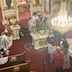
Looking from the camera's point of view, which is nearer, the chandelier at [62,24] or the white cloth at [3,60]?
the chandelier at [62,24]

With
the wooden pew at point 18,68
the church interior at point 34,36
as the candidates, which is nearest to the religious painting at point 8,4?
the church interior at point 34,36

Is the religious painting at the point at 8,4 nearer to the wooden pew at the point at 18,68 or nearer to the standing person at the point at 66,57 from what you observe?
the standing person at the point at 66,57

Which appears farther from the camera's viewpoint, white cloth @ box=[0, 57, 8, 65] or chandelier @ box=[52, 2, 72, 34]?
white cloth @ box=[0, 57, 8, 65]

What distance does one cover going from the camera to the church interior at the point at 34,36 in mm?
8180

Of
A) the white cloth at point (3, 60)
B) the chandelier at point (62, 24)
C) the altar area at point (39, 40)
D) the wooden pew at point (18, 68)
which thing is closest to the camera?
the wooden pew at point (18, 68)

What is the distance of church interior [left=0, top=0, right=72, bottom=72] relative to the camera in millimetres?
8180

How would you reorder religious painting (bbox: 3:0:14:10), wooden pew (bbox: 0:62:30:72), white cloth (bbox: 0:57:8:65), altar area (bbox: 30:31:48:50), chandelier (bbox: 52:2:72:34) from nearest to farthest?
wooden pew (bbox: 0:62:30:72) → chandelier (bbox: 52:2:72:34) → white cloth (bbox: 0:57:8:65) → altar area (bbox: 30:31:48:50) → religious painting (bbox: 3:0:14:10)

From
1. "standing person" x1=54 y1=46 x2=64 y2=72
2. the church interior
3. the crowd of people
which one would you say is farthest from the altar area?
"standing person" x1=54 y1=46 x2=64 y2=72

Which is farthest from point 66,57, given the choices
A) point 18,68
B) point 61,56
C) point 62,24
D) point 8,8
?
point 8,8

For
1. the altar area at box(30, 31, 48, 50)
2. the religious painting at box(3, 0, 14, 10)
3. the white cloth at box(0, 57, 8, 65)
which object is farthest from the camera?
the religious painting at box(3, 0, 14, 10)

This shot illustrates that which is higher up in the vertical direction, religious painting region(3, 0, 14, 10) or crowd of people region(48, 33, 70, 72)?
religious painting region(3, 0, 14, 10)

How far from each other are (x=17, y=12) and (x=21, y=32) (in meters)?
1.10

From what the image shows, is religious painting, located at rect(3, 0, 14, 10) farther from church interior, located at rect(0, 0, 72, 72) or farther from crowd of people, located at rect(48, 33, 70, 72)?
crowd of people, located at rect(48, 33, 70, 72)

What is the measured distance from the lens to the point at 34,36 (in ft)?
32.7
